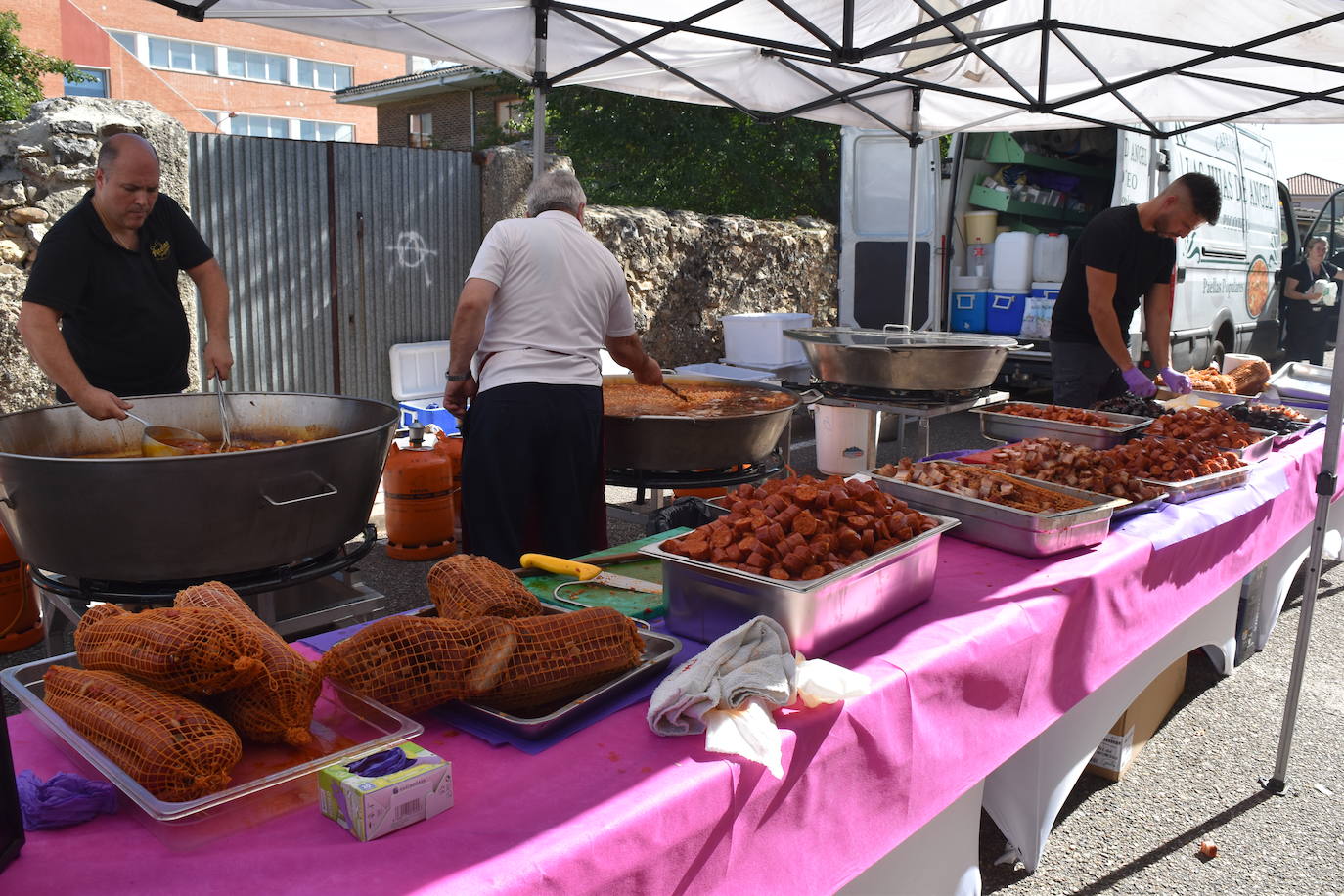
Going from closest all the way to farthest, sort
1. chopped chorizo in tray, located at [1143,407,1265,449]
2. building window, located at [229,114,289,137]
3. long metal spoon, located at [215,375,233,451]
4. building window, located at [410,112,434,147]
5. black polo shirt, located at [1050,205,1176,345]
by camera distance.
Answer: long metal spoon, located at [215,375,233,451], chopped chorizo in tray, located at [1143,407,1265,449], black polo shirt, located at [1050,205,1176,345], building window, located at [410,112,434,147], building window, located at [229,114,289,137]

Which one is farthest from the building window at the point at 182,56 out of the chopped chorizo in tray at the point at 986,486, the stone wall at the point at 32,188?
the chopped chorizo in tray at the point at 986,486

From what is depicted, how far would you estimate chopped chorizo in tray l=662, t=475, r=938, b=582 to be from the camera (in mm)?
1714

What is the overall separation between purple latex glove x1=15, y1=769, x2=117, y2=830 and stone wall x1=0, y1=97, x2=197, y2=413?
16.5ft

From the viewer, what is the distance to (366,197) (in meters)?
7.19

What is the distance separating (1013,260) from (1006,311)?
18.2 inches

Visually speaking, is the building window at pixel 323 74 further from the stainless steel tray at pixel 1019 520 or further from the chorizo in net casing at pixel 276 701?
the chorizo in net casing at pixel 276 701

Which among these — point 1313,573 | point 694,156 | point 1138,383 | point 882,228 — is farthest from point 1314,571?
point 694,156

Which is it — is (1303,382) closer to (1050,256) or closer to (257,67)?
(1050,256)

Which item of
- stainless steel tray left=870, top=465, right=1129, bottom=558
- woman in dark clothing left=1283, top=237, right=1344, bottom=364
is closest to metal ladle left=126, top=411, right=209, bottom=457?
stainless steel tray left=870, top=465, right=1129, bottom=558

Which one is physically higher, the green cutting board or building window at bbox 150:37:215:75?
building window at bbox 150:37:215:75

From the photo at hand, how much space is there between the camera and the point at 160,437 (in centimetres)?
268

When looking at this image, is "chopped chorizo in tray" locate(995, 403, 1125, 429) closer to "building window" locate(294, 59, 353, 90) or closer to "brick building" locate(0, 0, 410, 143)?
"brick building" locate(0, 0, 410, 143)

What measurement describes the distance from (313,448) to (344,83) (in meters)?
39.6

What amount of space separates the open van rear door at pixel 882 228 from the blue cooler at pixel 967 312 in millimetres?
281
